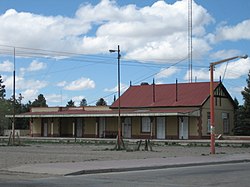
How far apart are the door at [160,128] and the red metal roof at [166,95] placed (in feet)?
5.87

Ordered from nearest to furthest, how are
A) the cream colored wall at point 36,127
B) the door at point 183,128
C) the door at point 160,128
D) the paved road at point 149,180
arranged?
1. the paved road at point 149,180
2. the door at point 183,128
3. the door at point 160,128
4. the cream colored wall at point 36,127

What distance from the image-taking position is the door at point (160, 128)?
5859 cm

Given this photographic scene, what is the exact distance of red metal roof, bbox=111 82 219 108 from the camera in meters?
57.8

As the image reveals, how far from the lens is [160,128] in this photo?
193 ft

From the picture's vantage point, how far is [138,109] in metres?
60.8

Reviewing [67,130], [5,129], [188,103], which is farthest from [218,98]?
[5,129]

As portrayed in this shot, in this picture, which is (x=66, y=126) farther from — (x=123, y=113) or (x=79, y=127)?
(x=123, y=113)

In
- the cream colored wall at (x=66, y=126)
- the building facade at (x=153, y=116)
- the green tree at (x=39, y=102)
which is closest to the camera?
the building facade at (x=153, y=116)

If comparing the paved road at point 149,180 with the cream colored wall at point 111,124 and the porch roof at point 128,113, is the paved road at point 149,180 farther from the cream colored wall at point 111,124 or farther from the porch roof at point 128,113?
the cream colored wall at point 111,124

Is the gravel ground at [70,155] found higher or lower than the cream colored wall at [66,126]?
lower

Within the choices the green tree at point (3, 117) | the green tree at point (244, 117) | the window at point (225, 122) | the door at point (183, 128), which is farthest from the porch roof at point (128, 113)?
the green tree at point (3, 117)

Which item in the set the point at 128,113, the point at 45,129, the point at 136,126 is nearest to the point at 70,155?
the point at 128,113

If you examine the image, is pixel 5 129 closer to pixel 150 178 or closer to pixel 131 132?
pixel 131 132

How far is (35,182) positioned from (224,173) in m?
7.56
